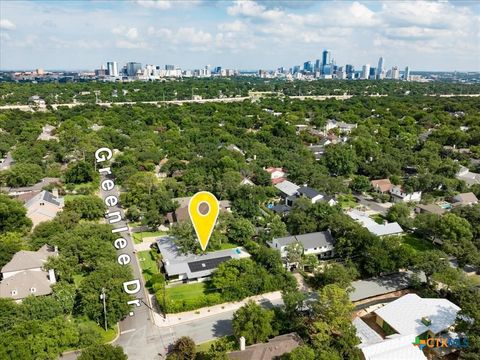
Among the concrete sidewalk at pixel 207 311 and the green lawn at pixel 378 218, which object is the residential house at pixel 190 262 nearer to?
the concrete sidewalk at pixel 207 311

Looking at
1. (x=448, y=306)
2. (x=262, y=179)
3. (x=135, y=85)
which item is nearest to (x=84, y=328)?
(x=448, y=306)

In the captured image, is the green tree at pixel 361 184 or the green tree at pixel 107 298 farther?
the green tree at pixel 361 184

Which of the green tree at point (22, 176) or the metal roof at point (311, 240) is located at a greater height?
the green tree at point (22, 176)

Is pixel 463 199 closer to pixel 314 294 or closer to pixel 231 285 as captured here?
pixel 314 294

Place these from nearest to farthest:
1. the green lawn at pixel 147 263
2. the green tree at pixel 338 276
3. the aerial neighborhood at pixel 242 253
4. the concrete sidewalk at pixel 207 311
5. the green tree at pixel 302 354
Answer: the green tree at pixel 302 354
the aerial neighborhood at pixel 242 253
the concrete sidewalk at pixel 207 311
the green tree at pixel 338 276
the green lawn at pixel 147 263

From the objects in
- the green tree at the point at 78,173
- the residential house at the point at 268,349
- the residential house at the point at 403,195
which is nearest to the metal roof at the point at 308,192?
the residential house at the point at 403,195

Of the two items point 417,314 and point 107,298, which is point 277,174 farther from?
point 107,298
